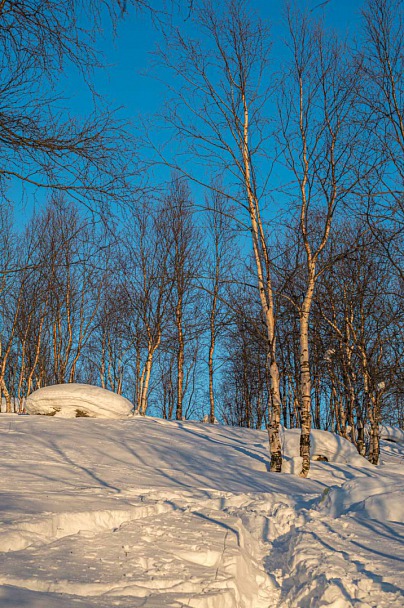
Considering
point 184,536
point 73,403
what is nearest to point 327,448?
point 73,403

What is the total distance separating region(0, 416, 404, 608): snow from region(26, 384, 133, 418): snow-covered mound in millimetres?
5105

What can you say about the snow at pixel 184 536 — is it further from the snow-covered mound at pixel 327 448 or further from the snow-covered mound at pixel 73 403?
the snow-covered mound at pixel 73 403

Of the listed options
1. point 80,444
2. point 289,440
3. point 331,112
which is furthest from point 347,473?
point 331,112

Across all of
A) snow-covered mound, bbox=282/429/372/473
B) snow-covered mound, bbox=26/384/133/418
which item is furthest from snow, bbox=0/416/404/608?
snow-covered mound, bbox=26/384/133/418

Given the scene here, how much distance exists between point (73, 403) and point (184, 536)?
10374mm

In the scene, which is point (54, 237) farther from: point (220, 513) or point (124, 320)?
point (220, 513)

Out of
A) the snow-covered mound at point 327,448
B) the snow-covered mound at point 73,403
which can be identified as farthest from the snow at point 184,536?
the snow-covered mound at point 73,403

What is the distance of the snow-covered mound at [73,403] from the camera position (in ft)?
46.1

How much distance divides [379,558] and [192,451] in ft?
23.0

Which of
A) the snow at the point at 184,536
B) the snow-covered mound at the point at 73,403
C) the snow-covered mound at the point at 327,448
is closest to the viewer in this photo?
the snow at the point at 184,536

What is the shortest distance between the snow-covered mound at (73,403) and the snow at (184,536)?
510cm

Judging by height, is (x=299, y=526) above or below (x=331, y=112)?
below

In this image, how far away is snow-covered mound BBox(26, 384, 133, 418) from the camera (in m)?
14.0

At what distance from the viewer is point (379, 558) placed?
382 cm
